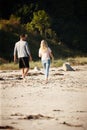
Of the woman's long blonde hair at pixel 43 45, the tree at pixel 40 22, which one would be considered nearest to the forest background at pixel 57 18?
the tree at pixel 40 22

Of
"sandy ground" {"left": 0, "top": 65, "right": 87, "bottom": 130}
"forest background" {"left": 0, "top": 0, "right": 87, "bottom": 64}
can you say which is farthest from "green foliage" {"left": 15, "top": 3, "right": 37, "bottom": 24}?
"sandy ground" {"left": 0, "top": 65, "right": 87, "bottom": 130}

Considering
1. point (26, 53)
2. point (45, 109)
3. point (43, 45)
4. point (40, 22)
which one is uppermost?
point (40, 22)

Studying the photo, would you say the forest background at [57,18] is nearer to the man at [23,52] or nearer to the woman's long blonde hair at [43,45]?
the woman's long blonde hair at [43,45]

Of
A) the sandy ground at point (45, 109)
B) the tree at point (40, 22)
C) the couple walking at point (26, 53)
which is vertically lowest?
the sandy ground at point (45, 109)

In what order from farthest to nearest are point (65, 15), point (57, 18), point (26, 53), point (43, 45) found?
point (26, 53), point (43, 45), point (57, 18), point (65, 15)

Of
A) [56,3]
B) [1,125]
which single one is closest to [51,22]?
[56,3]

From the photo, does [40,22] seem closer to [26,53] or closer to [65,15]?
[65,15]

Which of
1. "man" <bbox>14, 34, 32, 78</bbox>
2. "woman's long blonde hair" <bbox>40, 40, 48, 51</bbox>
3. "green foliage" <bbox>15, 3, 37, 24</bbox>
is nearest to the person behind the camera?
"green foliage" <bbox>15, 3, 37, 24</bbox>

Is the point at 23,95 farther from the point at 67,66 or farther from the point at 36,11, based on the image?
the point at 67,66

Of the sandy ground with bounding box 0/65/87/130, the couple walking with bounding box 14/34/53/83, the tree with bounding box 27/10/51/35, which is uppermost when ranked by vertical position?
the tree with bounding box 27/10/51/35

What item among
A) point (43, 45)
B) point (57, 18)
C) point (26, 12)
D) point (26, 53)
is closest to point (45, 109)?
point (57, 18)

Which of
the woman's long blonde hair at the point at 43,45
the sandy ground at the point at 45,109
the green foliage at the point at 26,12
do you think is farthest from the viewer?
the woman's long blonde hair at the point at 43,45

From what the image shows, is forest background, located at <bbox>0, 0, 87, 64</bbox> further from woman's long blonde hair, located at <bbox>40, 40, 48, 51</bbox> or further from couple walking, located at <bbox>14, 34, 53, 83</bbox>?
couple walking, located at <bbox>14, 34, 53, 83</bbox>

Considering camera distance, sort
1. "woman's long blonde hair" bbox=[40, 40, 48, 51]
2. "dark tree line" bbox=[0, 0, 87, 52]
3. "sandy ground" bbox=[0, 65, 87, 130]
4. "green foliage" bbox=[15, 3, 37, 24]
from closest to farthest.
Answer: "sandy ground" bbox=[0, 65, 87, 130], "dark tree line" bbox=[0, 0, 87, 52], "green foliage" bbox=[15, 3, 37, 24], "woman's long blonde hair" bbox=[40, 40, 48, 51]
